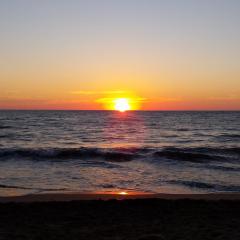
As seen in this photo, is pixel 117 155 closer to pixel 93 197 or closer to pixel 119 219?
pixel 93 197

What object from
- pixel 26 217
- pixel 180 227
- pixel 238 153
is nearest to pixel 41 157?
pixel 238 153

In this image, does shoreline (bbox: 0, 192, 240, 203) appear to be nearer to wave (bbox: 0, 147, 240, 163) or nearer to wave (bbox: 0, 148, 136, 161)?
wave (bbox: 0, 147, 240, 163)

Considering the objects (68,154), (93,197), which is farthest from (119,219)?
(68,154)

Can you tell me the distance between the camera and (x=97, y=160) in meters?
25.0

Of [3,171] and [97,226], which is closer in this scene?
[97,226]

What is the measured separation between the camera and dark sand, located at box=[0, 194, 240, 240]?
810 cm

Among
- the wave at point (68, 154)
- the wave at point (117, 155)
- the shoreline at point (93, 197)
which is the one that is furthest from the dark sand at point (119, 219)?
the wave at point (117, 155)

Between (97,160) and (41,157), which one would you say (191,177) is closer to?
(97,160)

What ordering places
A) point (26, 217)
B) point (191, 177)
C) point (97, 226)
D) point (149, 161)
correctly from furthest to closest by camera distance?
point (149, 161) → point (191, 177) → point (26, 217) → point (97, 226)

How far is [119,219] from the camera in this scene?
372 inches

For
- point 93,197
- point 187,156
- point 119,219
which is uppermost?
point 119,219

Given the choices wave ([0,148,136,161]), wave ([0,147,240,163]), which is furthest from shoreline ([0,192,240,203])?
wave ([0,148,136,161])

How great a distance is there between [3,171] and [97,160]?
7.35 m

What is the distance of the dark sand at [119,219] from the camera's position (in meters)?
8.10
